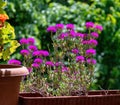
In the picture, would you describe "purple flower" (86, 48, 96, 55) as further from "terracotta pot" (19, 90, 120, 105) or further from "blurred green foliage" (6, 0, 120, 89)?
"blurred green foliage" (6, 0, 120, 89)

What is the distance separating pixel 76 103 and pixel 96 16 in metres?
2.72

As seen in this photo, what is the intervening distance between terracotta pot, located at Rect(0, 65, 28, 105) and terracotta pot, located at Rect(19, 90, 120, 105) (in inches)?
3.6

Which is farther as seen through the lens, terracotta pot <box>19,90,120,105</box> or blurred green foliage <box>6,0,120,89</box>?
blurred green foliage <box>6,0,120,89</box>

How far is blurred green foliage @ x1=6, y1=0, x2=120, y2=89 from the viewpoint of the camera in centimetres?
471

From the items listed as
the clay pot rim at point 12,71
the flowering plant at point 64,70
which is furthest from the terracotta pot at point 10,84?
the flowering plant at point 64,70

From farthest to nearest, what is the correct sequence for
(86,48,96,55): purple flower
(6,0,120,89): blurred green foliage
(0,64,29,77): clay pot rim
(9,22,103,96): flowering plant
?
(6,0,120,89): blurred green foliage
(86,48,96,55): purple flower
(9,22,103,96): flowering plant
(0,64,29,77): clay pot rim

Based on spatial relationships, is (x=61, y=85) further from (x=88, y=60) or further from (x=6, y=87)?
(x=6, y=87)

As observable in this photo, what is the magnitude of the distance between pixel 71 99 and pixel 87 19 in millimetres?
2730

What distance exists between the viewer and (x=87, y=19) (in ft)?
16.1

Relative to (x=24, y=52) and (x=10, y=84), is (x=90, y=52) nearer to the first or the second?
(x=24, y=52)

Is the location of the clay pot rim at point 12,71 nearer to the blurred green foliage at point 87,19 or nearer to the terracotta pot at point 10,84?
the terracotta pot at point 10,84

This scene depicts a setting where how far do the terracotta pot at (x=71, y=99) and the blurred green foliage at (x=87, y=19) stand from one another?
2.21 meters

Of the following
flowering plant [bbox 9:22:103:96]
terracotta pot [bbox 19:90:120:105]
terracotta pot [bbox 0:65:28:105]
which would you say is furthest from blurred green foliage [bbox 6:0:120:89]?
terracotta pot [bbox 0:65:28:105]

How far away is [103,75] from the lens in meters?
4.76
